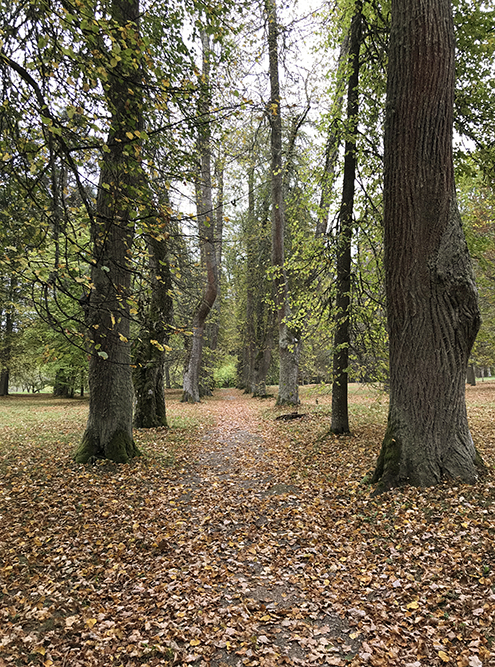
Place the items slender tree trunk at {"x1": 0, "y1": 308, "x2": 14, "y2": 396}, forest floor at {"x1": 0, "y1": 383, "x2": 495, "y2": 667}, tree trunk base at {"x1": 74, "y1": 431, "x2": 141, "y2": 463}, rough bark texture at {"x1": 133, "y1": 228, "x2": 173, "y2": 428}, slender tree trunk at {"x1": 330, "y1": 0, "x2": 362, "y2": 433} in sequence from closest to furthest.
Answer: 1. forest floor at {"x1": 0, "y1": 383, "x2": 495, "y2": 667}
2. tree trunk base at {"x1": 74, "y1": 431, "x2": 141, "y2": 463}
3. slender tree trunk at {"x1": 330, "y1": 0, "x2": 362, "y2": 433}
4. rough bark texture at {"x1": 133, "y1": 228, "x2": 173, "y2": 428}
5. slender tree trunk at {"x1": 0, "y1": 308, "x2": 14, "y2": 396}

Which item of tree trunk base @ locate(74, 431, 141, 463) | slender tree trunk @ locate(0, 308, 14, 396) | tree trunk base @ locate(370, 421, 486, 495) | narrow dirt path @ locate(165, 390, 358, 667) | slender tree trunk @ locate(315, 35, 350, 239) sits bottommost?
narrow dirt path @ locate(165, 390, 358, 667)

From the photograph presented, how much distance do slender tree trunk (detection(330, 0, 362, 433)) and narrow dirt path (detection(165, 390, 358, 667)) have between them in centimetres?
202

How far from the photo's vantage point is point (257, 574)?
11.9ft

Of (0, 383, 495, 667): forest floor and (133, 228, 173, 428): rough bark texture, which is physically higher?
(133, 228, 173, 428): rough bark texture

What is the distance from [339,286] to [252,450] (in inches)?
161

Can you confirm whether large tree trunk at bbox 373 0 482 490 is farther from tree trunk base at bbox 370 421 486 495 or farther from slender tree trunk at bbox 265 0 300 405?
slender tree trunk at bbox 265 0 300 405

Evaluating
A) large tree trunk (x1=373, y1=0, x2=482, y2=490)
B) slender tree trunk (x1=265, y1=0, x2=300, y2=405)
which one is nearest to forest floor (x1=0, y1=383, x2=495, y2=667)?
large tree trunk (x1=373, y1=0, x2=482, y2=490)

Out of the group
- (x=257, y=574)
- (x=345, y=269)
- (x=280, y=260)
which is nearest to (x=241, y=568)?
(x=257, y=574)

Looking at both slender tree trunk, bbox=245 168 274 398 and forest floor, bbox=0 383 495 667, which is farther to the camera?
slender tree trunk, bbox=245 168 274 398

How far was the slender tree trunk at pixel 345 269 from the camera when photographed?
7.23 metres

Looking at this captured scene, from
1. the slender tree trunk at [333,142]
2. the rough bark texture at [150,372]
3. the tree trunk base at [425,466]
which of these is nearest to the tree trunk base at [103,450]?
the rough bark texture at [150,372]

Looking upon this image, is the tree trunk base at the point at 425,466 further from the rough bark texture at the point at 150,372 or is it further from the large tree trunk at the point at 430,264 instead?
the rough bark texture at the point at 150,372

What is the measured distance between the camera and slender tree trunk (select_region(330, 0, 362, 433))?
285 inches

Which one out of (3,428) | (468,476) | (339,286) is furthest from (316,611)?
(3,428)
